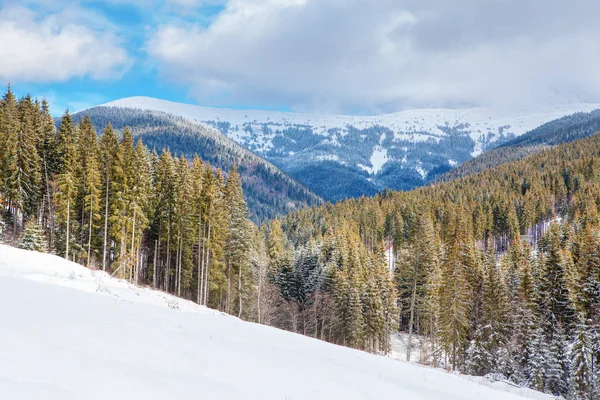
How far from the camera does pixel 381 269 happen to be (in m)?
51.8

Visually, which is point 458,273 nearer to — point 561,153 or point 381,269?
point 381,269

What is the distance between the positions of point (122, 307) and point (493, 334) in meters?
37.2

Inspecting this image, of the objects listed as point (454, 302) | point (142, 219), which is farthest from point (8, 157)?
point (454, 302)

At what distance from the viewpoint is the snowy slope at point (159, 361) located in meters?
7.07

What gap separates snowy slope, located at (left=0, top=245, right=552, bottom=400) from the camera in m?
7.07

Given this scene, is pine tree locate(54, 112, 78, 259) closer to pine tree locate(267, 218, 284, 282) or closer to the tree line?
the tree line

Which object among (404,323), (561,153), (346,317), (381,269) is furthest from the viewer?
(561,153)

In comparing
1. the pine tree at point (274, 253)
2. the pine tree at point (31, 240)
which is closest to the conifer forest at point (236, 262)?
the pine tree at point (31, 240)

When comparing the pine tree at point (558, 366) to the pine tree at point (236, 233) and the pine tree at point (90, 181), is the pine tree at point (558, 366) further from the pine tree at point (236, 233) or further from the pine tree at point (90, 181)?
the pine tree at point (90, 181)

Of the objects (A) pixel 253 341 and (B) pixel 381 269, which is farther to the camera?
(B) pixel 381 269

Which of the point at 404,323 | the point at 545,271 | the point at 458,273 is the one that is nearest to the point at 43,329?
the point at 458,273

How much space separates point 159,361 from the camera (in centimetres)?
935

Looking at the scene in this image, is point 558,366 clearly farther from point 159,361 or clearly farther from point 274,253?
point 274,253

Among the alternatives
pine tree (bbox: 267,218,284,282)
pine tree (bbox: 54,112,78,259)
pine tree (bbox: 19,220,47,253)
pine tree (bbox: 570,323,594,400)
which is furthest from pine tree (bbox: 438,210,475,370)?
pine tree (bbox: 19,220,47,253)
